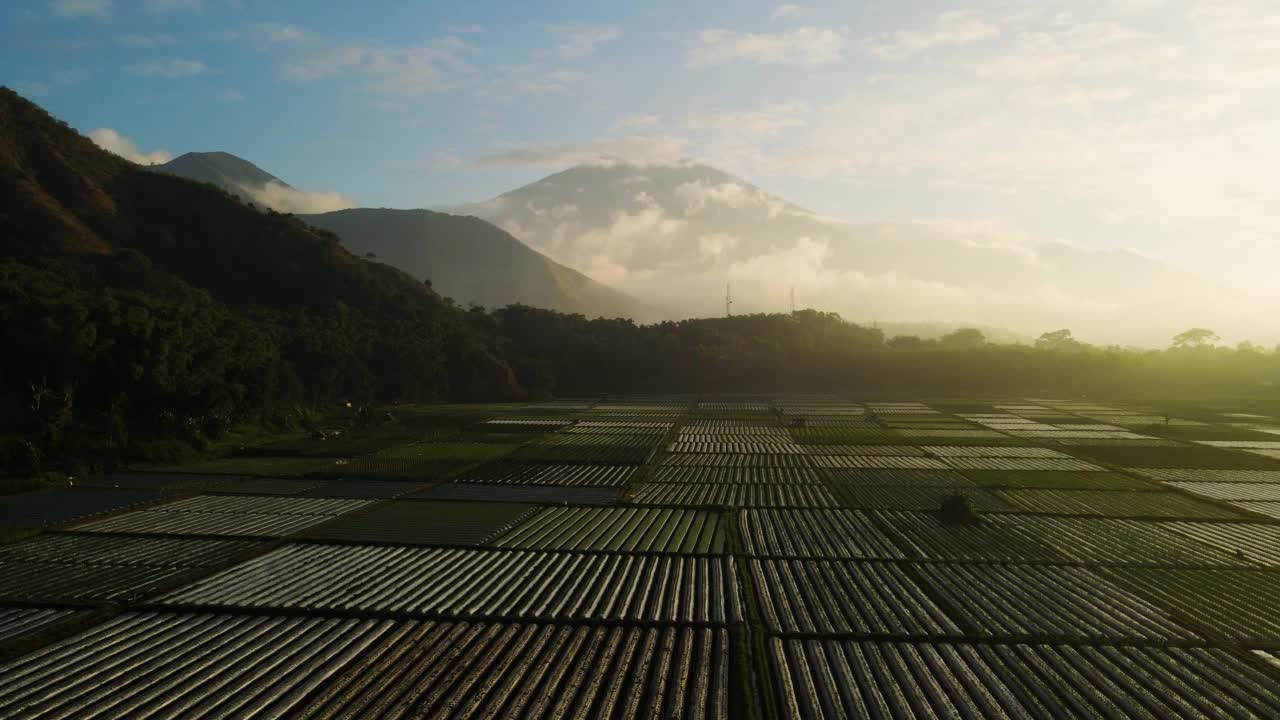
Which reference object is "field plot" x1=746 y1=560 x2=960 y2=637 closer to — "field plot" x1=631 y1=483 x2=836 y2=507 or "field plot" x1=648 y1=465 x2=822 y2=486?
"field plot" x1=631 y1=483 x2=836 y2=507

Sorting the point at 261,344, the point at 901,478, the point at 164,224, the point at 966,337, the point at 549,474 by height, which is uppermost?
the point at 164,224

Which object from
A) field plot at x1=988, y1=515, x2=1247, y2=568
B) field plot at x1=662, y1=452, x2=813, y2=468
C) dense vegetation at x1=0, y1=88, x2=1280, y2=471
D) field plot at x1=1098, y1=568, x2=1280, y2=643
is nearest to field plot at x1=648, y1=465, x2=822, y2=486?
field plot at x1=662, y1=452, x2=813, y2=468

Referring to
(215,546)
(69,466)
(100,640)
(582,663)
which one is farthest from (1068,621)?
(69,466)

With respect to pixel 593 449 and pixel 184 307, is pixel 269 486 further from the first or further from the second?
pixel 184 307

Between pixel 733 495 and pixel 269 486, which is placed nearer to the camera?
pixel 733 495

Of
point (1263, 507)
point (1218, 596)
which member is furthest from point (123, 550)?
point (1263, 507)
